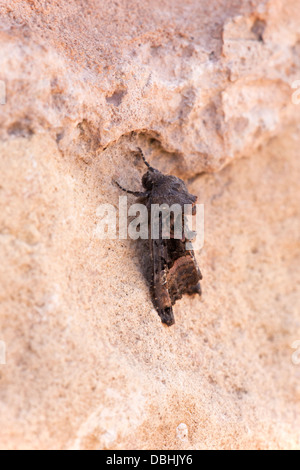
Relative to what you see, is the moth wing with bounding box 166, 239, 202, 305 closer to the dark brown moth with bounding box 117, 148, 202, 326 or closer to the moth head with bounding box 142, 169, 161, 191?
the dark brown moth with bounding box 117, 148, 202, 326

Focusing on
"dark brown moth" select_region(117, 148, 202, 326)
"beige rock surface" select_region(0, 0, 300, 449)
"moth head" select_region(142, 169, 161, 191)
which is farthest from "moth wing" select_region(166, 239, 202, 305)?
"moth head" select_region(142, 169, 161, 191)

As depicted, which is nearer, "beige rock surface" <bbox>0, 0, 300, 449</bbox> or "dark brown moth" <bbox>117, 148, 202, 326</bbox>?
"beige rock surface" <bbox>0, 0, 300, 449</bbox>

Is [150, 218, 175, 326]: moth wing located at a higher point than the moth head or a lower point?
lower

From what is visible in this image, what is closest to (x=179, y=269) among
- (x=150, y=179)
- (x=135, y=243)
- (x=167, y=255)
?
(x=167, y=255)

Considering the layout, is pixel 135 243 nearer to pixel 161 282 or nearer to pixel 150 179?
pixel 161 282

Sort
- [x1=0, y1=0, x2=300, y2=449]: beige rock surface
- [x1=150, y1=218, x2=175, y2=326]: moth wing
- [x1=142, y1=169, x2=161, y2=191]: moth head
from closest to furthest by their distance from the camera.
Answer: [x1=0, y1=0, x2=300, y2=449]: beige rock surface, [x1=150, y1=218, x2=175, y2=326]: moth wing, [x1=142, y1=169, x2=161, y2=191]: moth head

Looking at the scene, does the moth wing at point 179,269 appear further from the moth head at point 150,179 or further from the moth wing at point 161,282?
the moth head at point 150,179

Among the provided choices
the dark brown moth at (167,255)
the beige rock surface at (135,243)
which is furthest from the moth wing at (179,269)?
the beige rock surface at (135,243)
